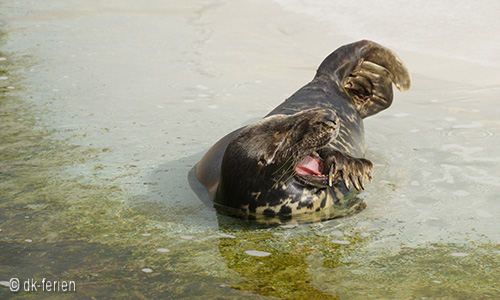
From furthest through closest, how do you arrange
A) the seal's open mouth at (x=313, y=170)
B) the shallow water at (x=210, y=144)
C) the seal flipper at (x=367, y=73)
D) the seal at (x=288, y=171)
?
the seal flipper at (x=367, y=73)
the seal's open mouth at (x=313, y=170)
the seal at (x=288, y=171)
the shallow water at (x=210, y=144)

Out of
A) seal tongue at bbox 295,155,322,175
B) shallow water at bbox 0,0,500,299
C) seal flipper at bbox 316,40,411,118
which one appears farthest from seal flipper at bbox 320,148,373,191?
seal flipper at bbox 316,40,411,118

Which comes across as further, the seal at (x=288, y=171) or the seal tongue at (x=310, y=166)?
the seal tongue at (x=310, y=166)

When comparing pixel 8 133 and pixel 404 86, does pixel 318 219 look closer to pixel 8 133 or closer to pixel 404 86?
pixel 404 86

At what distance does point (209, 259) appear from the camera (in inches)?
138

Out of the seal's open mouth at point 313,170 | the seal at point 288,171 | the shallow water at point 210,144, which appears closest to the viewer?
the shallow water at point 210,144

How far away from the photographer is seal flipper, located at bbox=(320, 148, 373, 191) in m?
4.11

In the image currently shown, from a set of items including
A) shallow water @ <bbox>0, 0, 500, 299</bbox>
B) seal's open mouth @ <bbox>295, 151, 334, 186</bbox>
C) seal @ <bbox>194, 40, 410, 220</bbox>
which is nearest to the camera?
shallow water @ <bbox>0, 0, 500, 299</bbox>

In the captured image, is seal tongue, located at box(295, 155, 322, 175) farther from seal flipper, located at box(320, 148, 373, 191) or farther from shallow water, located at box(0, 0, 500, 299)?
shallow water, located at box(0, 0, 500, 299)

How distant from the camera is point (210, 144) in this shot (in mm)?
5824

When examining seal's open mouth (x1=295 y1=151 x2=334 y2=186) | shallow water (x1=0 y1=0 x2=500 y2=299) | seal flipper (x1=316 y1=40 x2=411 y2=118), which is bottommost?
shallow water (x1=0 y1=0 x2=500 y2=299)

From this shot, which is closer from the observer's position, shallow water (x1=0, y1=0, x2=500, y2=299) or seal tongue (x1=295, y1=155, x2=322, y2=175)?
shallow water (x1=0, y1=0, x2=500, y2=299)

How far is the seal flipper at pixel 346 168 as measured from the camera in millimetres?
4109

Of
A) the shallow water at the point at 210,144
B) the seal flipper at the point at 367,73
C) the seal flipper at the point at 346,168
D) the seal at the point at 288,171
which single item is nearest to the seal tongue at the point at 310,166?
the seal at the point at 288,171

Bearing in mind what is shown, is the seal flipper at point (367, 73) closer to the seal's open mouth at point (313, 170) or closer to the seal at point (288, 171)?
the seal at point (288, 171)
